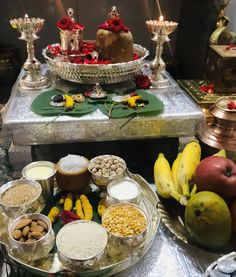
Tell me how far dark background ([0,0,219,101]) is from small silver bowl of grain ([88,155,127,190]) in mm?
1003

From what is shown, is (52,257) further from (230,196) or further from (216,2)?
(216,2)

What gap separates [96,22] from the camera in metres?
2.11

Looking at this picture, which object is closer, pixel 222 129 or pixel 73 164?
pixel 73 164

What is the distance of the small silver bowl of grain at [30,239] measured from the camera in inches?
31.6

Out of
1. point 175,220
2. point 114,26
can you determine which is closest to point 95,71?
point 114,26

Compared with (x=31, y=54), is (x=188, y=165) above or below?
below

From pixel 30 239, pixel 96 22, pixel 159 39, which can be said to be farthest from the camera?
pixel 96 22

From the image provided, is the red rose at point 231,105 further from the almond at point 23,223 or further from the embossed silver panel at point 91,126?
the almond at point 23,223

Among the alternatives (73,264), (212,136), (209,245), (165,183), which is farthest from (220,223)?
(212,136)

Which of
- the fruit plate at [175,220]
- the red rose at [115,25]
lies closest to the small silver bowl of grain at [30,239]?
the fruit plate at [175,220]

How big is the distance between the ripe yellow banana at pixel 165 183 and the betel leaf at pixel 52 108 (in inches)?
13.4

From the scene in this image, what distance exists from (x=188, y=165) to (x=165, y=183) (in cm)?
10

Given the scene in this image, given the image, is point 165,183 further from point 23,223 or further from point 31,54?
point 31,54

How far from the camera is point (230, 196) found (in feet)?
3.00
